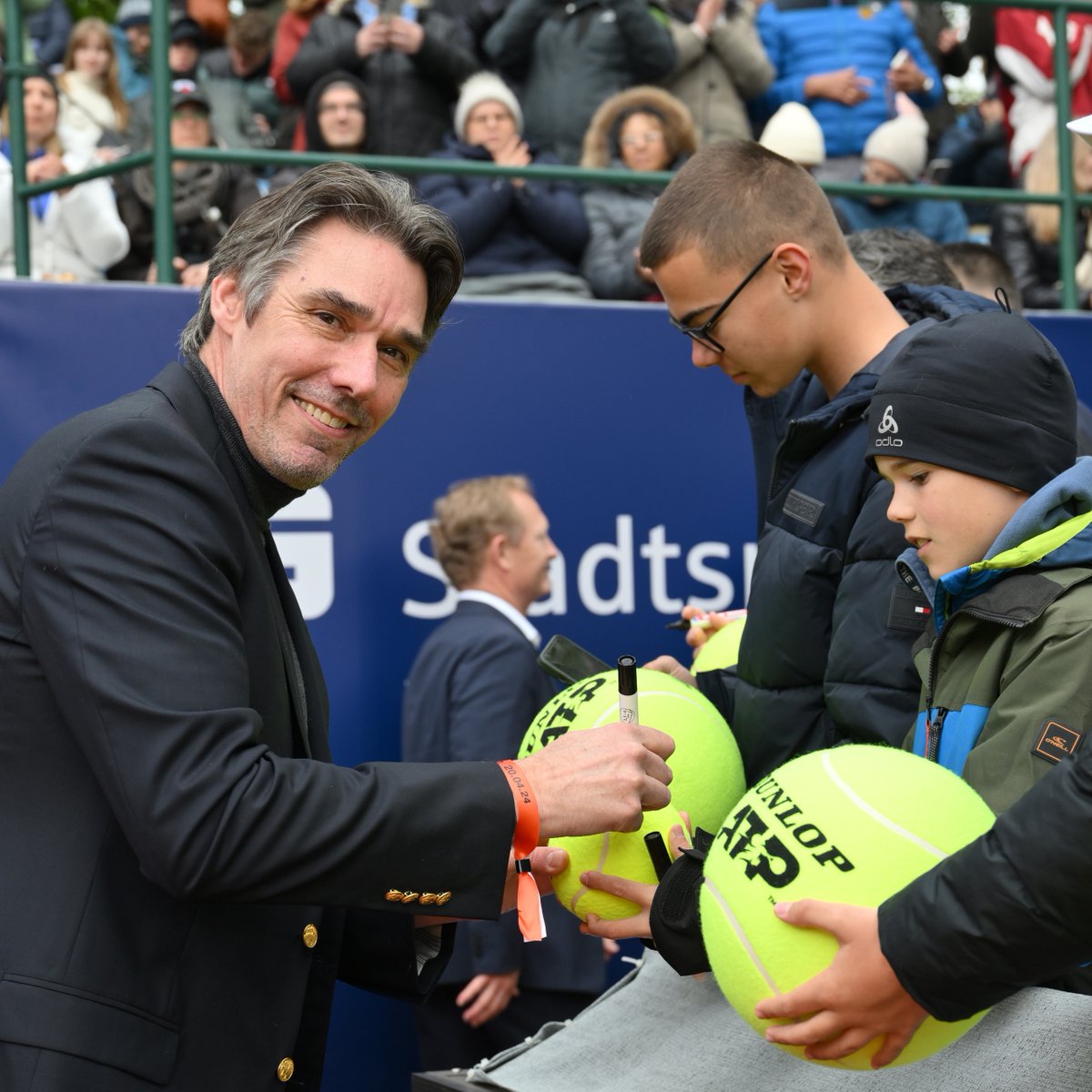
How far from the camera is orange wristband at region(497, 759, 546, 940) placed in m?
2.07

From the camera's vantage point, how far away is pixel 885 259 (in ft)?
12.8

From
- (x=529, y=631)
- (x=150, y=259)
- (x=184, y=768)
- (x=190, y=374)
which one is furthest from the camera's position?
(x=150, y=259)

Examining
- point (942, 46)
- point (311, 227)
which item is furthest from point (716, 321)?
point (942, 46)

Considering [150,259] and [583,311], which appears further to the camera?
[150,259]

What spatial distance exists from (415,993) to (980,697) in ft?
3.53

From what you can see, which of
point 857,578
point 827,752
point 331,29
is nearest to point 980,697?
point 827,752

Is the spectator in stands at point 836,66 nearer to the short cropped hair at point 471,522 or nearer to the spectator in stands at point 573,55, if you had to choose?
the spectator in stands at point 573,55

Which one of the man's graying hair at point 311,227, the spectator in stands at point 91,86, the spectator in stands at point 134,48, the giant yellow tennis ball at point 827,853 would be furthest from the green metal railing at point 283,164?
the giant yellow tennis ball at point 827,853

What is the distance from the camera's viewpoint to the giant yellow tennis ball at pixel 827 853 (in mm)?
1846

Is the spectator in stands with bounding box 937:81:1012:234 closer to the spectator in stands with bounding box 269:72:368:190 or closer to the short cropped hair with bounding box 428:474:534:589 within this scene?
the spectator in stands with bounding box 269:72:368:190

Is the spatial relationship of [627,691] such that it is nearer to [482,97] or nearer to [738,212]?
[738,212]

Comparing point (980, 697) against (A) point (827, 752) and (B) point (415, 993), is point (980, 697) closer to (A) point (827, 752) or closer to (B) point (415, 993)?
(A) point (827, 752)

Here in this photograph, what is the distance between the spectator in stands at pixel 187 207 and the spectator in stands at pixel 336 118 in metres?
0.26

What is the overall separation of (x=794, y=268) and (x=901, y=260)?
3.51 ft
